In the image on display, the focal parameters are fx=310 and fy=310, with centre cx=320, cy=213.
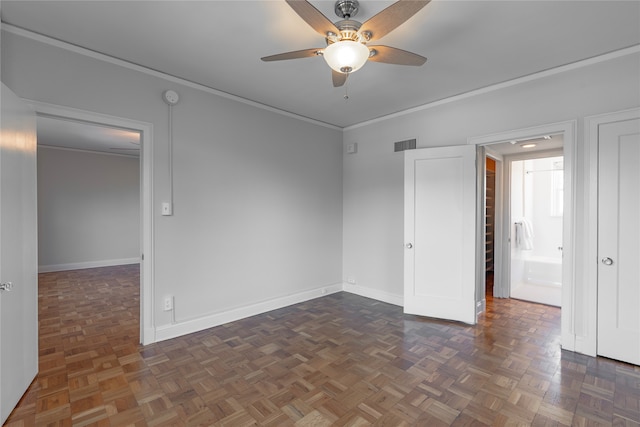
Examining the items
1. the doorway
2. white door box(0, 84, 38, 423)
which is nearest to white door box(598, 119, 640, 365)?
the doorway

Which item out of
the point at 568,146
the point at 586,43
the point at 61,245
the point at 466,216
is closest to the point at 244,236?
the point at 466,216

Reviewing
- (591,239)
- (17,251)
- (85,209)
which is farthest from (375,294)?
(85,209)

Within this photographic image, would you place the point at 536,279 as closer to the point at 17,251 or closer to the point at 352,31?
the point at 352,31

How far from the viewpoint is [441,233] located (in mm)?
3709

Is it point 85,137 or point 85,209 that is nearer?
point 85,137

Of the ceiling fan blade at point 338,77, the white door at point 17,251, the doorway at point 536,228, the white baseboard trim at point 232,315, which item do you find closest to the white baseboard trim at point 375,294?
the white baseboard trim at point 232,315

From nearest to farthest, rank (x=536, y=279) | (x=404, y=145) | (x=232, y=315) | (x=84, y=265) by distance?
(x=232, y=315) < (x=404, y=145) < (x=536, y=279) < (x=84, y=265)

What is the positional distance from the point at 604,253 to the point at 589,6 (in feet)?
6.57

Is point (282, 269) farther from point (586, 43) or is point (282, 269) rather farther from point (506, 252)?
point (586, 43)

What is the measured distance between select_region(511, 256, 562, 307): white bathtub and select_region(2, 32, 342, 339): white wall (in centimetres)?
289

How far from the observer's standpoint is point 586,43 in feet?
8.29

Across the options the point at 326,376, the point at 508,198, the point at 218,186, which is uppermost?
the point at 218,186

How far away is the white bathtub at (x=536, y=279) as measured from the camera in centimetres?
470

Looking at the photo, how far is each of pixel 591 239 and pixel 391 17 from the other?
2.68 m
